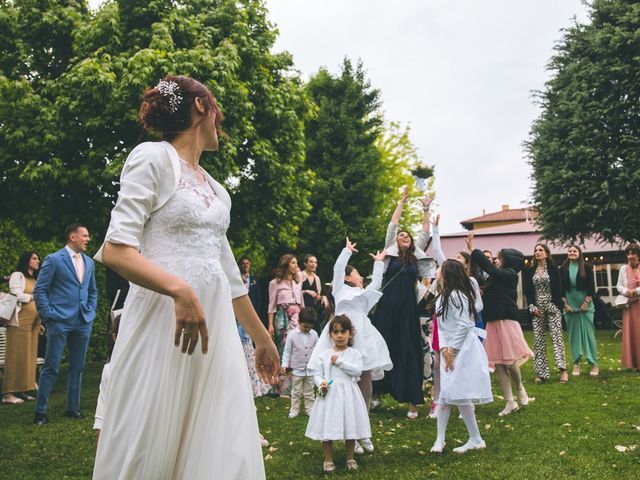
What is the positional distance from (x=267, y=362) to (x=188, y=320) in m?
0.89

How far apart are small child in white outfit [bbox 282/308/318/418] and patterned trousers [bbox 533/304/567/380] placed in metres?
4.39

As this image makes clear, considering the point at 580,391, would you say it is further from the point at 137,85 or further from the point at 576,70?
the point at 576,70

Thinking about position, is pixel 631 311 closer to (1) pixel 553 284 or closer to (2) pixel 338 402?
(1) pixel 553 284

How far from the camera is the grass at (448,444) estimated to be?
5914 mm

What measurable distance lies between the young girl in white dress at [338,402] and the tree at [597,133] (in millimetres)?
19252

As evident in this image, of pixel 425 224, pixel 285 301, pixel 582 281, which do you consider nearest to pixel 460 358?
pixel 425 224

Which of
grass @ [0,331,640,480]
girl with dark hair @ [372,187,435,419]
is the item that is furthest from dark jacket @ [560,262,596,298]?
girl with dark hair @ [372,187,435,419]

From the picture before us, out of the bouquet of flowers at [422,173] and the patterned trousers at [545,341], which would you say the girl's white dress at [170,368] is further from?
A: the patterned trousers at [545,341]

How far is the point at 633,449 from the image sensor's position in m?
6.29

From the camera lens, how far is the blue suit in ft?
29.1

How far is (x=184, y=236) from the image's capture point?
258 cm

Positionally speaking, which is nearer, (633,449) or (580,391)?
(633,449)

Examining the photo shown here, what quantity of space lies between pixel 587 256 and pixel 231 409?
36145 mm

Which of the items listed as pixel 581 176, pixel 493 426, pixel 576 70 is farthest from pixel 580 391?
pixel 576 70
